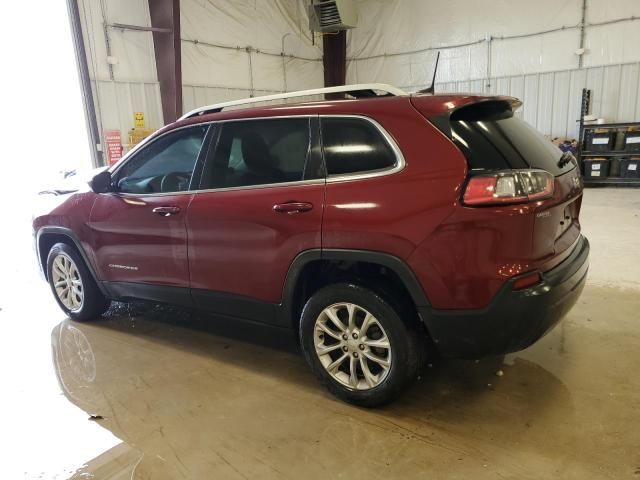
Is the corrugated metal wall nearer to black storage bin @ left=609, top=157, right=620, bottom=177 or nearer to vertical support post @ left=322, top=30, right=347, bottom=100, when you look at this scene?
black storage bin @ left=609, top=157, right=620, bottom=177

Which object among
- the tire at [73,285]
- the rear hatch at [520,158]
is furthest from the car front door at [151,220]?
the rear hatch at [520,158]

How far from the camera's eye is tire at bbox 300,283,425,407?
89.2 inches

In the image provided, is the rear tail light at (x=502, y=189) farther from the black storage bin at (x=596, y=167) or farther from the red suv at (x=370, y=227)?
the black storage bin at (x=596, y=167)

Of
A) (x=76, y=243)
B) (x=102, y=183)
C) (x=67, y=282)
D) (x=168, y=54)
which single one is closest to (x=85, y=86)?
(x=168, y=54)

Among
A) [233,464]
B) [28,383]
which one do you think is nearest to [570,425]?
[233,464]

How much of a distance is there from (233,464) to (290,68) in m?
11.6

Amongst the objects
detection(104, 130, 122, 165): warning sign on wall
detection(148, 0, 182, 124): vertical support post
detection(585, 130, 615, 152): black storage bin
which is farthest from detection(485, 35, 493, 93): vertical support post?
detection(104, 130, 122, 165): warning sign on wall

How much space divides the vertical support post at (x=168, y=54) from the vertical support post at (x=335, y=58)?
17.0 ft

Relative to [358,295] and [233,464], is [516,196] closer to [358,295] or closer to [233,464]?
[358,295]

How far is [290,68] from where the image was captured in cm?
1229

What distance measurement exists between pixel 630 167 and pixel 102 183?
9.92m

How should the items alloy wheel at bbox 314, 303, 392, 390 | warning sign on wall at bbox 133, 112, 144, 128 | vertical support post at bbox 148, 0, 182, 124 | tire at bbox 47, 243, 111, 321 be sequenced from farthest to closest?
warning sign on wall at bbox 133, 112, 144, 128
vertical support post at bbox 148, 0, 182, 124
tire at bbox 47, 243, 111, 321
alloy wheel at bbox 314, 303, 392, 390

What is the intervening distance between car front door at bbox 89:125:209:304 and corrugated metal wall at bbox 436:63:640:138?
9.38m

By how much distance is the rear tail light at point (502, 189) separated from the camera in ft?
6.44
